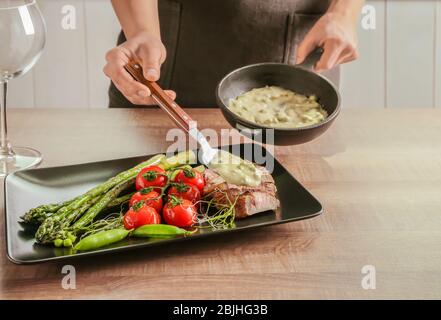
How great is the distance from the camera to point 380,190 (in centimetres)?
155

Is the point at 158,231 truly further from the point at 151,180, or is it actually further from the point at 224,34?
the point at 224,34

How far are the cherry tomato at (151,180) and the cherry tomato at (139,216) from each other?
0.11m

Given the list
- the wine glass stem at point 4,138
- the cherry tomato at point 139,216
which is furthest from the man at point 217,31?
the cherry tomato at point 139,216

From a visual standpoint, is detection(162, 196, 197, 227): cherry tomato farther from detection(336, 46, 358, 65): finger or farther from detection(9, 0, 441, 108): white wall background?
detection(9, 0, 441, 108): white wall background

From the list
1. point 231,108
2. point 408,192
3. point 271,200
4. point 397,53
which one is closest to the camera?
point 271,200

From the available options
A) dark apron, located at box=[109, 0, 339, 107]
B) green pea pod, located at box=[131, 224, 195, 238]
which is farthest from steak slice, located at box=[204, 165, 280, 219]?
dark apron, located at box=[109, 0, 339, 107]

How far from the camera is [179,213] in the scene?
1311mm

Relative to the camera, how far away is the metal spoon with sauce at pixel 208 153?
1.45 m

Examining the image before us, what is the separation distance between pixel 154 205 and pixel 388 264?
0.44m

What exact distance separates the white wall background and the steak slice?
6.43 ft

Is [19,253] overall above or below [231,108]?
below

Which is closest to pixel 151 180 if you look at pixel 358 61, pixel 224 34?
pixel 224 34
